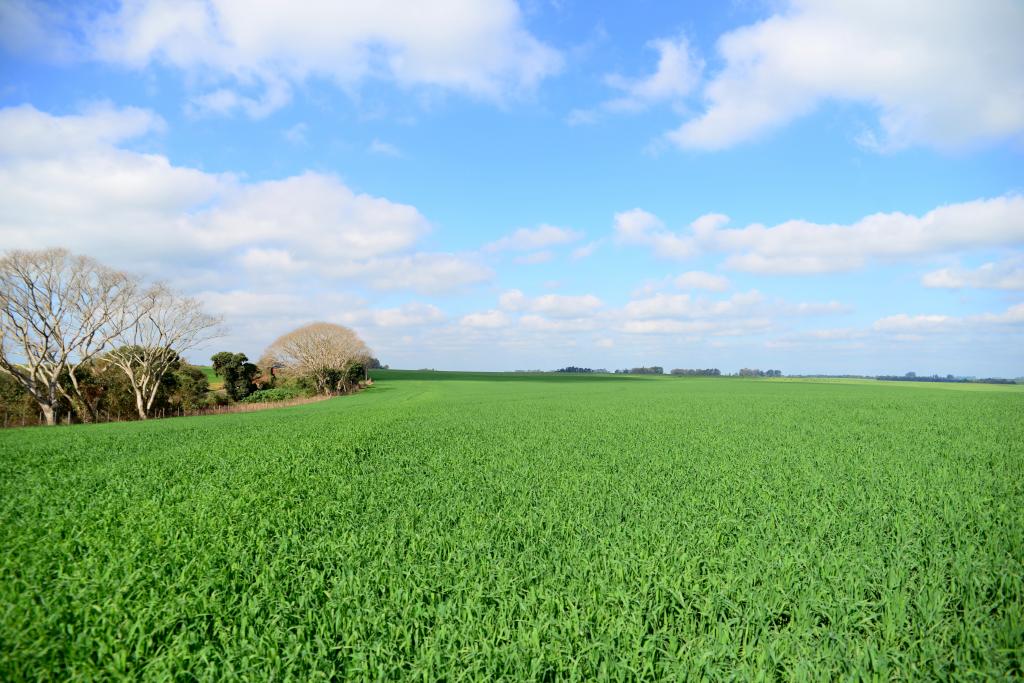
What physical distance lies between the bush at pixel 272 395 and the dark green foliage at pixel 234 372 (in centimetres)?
79

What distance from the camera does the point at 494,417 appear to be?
2452 cm

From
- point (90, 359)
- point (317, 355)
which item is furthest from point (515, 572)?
point (317, 355)

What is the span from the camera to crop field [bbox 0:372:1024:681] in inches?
156

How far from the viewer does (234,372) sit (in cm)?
5859

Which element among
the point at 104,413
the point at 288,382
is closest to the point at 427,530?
the point at 104,413

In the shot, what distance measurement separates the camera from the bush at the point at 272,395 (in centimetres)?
6048

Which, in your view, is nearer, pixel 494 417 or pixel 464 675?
pixel 464 675

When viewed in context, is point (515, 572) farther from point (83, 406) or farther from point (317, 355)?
point (317, 355)

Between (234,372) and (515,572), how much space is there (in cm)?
6320

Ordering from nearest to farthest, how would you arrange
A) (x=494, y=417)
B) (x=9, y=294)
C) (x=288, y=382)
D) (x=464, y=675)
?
(x=464, y=675) → (x=494, y=417) → (x=9, y=294) → (x=288, y=382)

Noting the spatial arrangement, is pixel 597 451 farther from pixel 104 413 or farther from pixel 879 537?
pixel 104 413

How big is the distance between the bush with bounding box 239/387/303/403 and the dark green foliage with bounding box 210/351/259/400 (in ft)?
2.60

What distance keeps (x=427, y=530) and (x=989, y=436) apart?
848 inches

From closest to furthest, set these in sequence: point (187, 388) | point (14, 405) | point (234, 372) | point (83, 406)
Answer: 1. point (14, 405)
2. point (83, 406)
3. point (187, 388)
4. point (234, 372)
